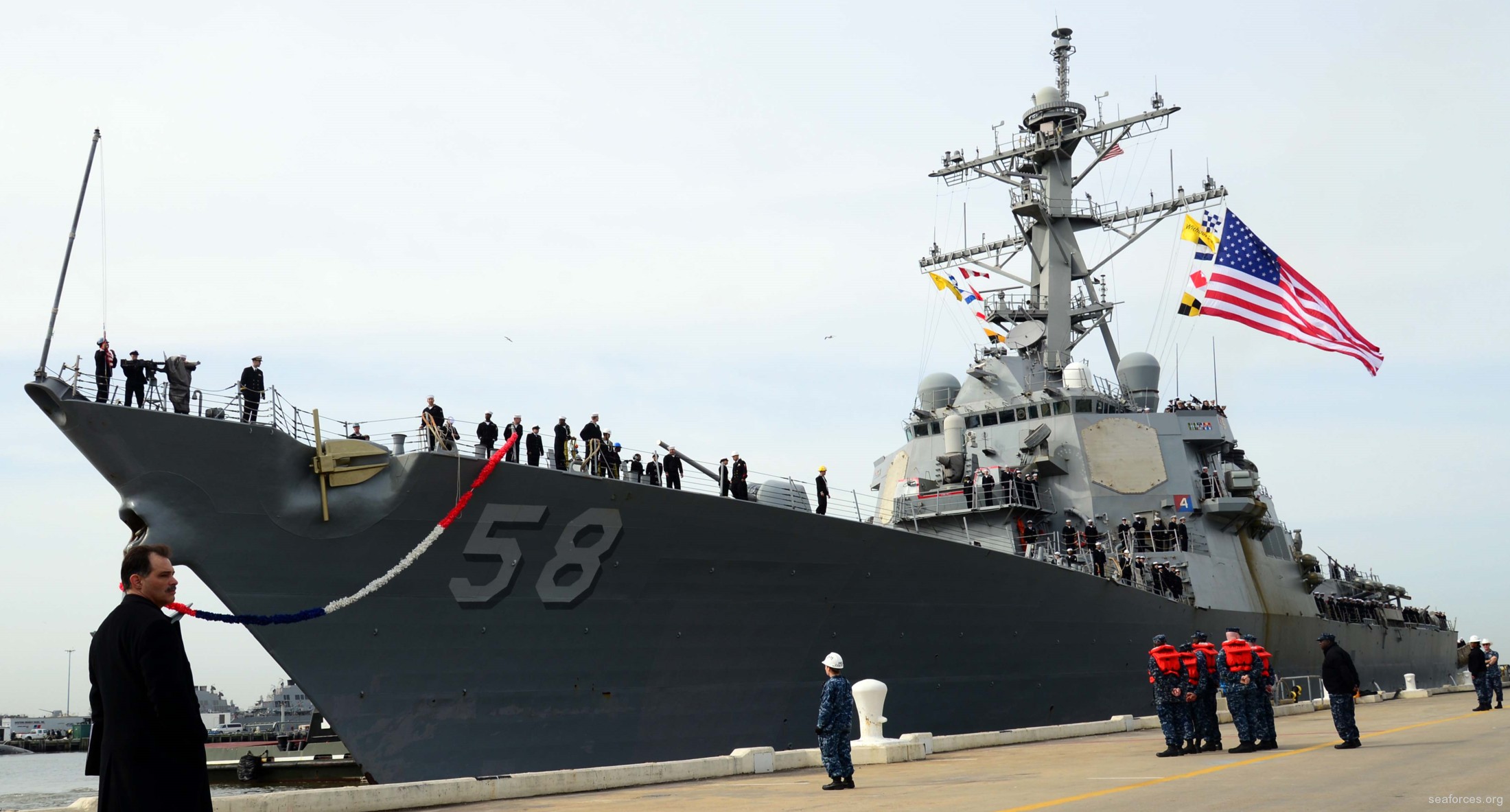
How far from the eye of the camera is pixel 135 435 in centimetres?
1040

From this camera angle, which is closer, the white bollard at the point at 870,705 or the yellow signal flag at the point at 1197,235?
the white bollard at the point at 870,705

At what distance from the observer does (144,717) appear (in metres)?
3.45

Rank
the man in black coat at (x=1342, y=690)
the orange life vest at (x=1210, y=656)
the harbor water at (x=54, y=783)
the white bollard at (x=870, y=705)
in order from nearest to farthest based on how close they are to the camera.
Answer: the man in black coat at (x=1342, y=690) → the white bollard at (x=870, y=705) → the orange life vest at (x=1210, y=656) → the harbor water at (x=54, y=783)

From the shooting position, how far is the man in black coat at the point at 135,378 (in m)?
10.6

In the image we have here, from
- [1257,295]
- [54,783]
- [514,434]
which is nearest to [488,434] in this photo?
[514,434]

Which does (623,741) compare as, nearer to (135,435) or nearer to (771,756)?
(771,756)

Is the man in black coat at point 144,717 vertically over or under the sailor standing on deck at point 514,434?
under

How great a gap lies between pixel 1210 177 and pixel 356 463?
2051 centimetres

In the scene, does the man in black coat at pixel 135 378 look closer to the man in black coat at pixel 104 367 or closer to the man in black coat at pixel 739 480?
the man in black coat at pixel 104 367

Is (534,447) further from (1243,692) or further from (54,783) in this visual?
(54,783)

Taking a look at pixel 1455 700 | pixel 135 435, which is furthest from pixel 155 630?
pixel 1455 700

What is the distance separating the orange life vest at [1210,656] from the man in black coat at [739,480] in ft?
17.6

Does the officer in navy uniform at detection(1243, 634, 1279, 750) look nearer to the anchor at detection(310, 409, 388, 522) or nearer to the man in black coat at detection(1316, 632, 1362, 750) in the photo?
the man in black coat at detection(1316, 632, 1362, 750)

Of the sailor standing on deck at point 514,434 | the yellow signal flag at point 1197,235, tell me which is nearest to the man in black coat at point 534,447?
the sailor standing on deck at point 514,434
